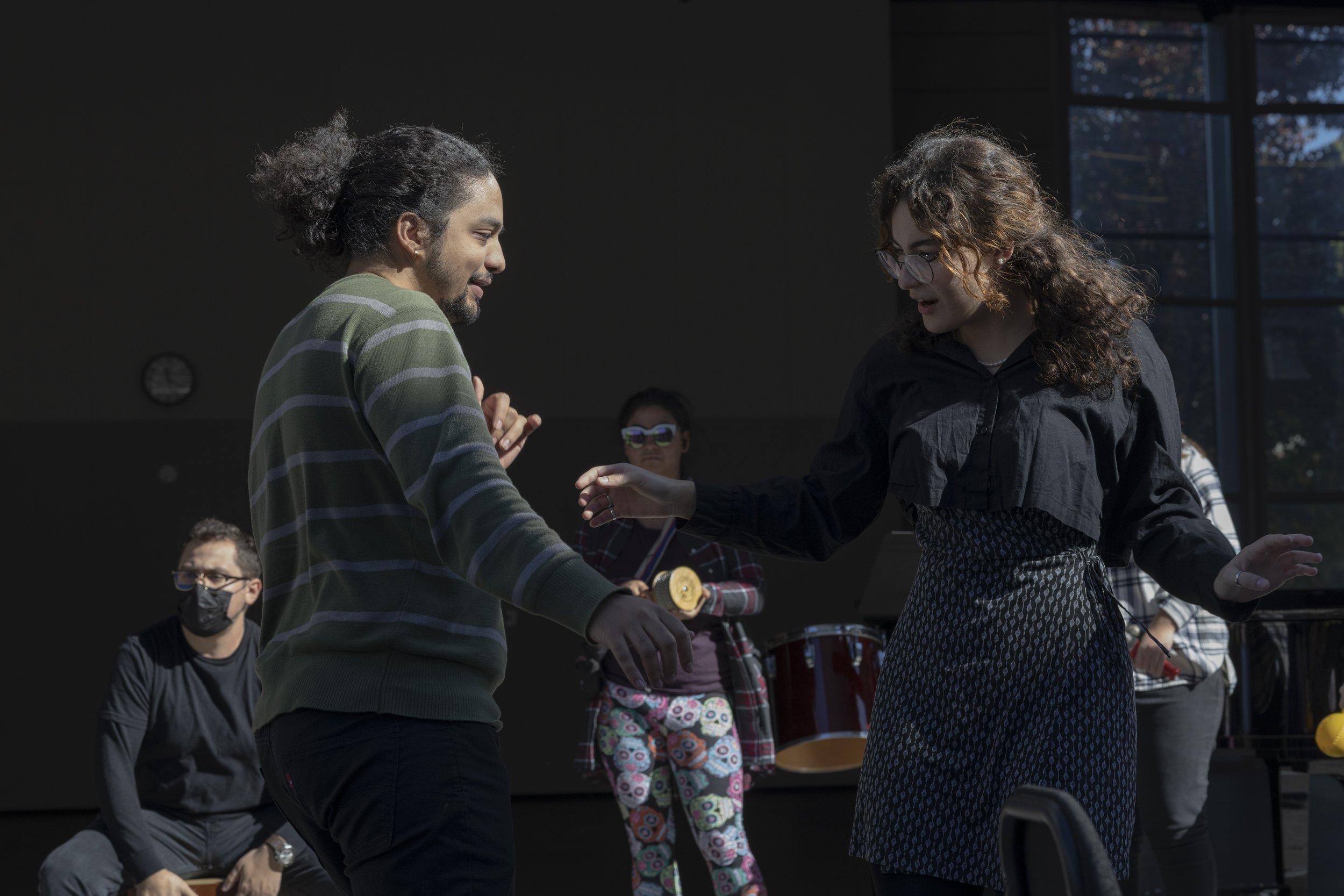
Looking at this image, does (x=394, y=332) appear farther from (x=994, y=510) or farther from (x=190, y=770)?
(x=190, y=770)

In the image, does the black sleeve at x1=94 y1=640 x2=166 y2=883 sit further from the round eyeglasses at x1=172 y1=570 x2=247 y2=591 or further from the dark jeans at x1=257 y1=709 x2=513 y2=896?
the dark jeans at x1=257 y1=709 x2=513 y2=896

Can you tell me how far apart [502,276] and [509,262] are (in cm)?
18

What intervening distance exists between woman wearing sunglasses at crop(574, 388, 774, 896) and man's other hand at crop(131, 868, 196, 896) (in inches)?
42.8

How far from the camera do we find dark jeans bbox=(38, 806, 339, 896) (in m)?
3.32

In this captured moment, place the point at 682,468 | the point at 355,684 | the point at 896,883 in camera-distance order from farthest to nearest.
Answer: the point at 682,468 < the point at 896,883 < the point at 355,684

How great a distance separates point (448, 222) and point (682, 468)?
237 cm

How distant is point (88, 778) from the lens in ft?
21.7

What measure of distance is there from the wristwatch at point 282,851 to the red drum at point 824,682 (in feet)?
4.74

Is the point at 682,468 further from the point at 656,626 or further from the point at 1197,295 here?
the point at 1197,295

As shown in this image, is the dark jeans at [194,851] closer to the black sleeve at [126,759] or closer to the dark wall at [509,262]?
the black sleeve at [126,759]

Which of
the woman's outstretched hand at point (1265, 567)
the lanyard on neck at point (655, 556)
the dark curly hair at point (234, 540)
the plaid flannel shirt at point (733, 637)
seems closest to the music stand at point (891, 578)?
the plaid flannel shirt at point (733, 637)

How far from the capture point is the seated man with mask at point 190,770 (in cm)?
332

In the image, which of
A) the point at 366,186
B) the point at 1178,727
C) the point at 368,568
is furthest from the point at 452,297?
the point at 1178,727

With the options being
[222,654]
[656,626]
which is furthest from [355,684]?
[222,654]
